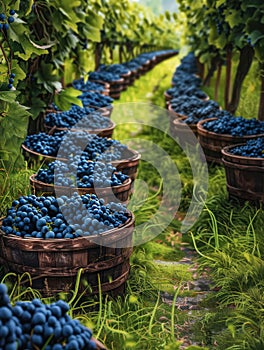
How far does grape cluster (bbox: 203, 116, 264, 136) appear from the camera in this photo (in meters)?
6.08

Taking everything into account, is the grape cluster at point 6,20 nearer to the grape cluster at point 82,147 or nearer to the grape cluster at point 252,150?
the grape cluster at point 82,147

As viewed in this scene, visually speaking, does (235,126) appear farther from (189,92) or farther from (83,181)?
(189,92)

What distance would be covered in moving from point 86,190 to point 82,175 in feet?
1.07

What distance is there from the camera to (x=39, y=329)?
2.11 meters

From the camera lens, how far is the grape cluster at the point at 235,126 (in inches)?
239

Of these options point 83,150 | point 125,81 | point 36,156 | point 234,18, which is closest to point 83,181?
point 83,150

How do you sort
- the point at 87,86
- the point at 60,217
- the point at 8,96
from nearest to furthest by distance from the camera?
1. the point at 60,217
2. the point at 8,96
3. the point at 87,86

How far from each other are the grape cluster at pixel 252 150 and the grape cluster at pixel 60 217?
193 cm

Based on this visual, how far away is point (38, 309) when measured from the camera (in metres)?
2.18

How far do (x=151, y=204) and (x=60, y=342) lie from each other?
3.86 m

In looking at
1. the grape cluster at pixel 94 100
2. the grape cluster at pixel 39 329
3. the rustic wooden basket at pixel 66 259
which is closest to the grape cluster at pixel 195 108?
the grape cluster at pixel 94 100

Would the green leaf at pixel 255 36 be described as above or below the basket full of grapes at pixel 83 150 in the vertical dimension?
above

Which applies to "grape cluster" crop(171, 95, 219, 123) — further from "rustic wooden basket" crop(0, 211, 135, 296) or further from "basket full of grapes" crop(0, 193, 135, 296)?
"rustic wooden basket" crop(0, 211, 135, 296)

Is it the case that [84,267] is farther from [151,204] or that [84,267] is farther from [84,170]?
[151,204]
